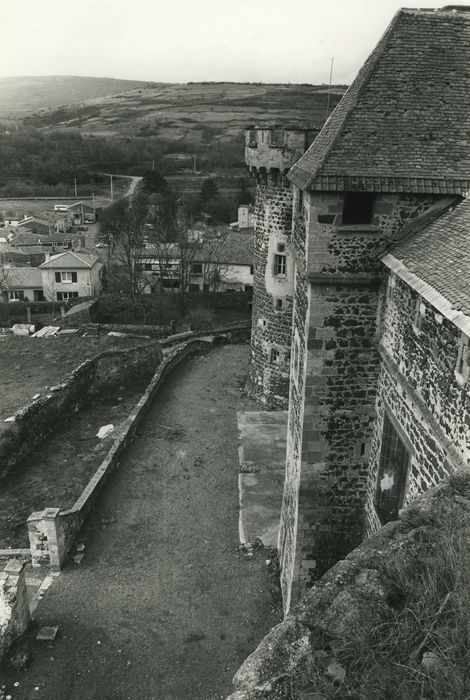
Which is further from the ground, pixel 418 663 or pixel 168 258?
pixel 418 663

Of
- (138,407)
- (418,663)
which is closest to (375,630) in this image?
(418,663)

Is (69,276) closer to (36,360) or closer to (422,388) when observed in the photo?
(36,360)

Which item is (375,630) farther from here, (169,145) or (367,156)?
(169,145)

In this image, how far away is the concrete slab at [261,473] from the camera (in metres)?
13.7

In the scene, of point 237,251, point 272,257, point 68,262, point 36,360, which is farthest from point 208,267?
point 272,257

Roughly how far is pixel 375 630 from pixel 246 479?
479 inches

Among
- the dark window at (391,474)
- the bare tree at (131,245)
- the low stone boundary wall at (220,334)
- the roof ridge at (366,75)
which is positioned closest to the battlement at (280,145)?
the roof ridge at (366,75)

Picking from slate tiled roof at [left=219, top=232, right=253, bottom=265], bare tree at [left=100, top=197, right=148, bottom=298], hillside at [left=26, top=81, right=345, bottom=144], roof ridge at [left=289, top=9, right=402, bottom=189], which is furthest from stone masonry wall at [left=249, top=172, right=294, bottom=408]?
hillside at [left=26, top=81, right=345, bottom=144]

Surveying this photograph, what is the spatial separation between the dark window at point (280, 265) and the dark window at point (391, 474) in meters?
11.8

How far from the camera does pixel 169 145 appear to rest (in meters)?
106

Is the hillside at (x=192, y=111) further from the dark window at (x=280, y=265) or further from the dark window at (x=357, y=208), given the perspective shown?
the dark window at (x=357, y=208)

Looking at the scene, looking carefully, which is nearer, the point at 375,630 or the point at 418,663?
the point at 418,663

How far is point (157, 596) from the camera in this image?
12000mm

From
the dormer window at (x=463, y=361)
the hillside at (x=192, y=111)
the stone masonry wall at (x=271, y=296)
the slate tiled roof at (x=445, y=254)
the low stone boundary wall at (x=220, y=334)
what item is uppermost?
the hillside at (x=192, y=111)
